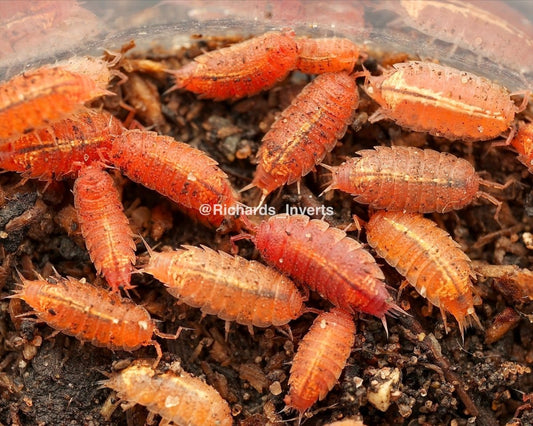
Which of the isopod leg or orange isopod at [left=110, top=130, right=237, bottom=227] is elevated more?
orange isopod at [left=110, top=130, right=237, bottom=227]

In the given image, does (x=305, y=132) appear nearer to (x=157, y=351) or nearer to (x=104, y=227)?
(x=104, y=227)

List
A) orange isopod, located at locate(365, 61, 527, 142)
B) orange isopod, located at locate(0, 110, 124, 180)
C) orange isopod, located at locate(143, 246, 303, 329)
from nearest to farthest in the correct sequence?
orange isopod, located at locate(143, 246, 303, 329)
orange isopod, located at locate(0, 110, 124, 180)
orange isopod, located at locate(365, 61, 527, 142)

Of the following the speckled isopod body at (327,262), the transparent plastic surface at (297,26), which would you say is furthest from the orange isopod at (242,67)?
the speckled isopod body at (327,262)

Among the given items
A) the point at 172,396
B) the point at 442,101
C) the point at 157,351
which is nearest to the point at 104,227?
the point at 157,351

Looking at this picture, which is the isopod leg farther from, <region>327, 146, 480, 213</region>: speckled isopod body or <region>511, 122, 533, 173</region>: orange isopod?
<region>511, 122, 533, 173</region>: orange isopod

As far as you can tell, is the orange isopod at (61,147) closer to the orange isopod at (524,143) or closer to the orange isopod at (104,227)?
the orange isopod at (104,227)

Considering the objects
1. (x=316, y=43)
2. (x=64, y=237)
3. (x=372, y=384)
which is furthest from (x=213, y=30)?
(x=372, y=384)

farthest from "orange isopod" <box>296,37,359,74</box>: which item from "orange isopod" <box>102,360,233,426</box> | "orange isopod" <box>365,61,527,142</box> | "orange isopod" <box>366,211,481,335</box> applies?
"orange isopod" <box>102,360,233,426</box>

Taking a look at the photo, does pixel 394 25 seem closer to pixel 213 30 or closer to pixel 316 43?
pixel 316 43

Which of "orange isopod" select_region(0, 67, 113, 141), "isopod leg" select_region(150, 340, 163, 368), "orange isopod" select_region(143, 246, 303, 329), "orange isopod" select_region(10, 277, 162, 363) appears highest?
"orange isopod" select_region(0, 67, 113, 141)
